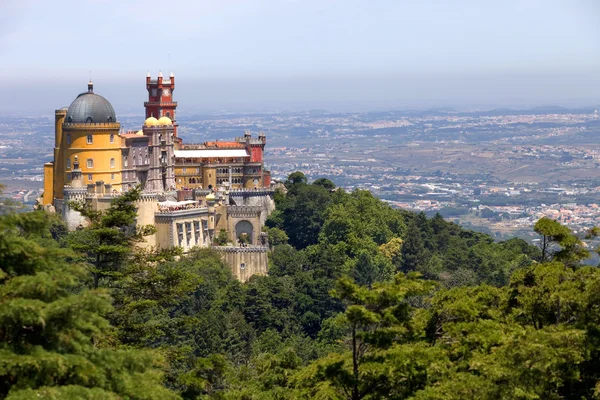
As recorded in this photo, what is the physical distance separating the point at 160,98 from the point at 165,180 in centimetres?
987

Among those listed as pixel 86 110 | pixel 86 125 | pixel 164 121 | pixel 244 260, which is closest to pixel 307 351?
pixel 244 260

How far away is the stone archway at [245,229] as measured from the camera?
7325 cm

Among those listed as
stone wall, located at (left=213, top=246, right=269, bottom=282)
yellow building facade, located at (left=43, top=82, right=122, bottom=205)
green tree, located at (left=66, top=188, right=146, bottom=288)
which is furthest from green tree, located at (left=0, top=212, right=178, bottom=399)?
yellow building facade, located at (left=43, top=82, right=122, bottom=205)

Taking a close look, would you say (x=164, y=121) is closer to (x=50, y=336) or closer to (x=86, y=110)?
(x=86, y=110)

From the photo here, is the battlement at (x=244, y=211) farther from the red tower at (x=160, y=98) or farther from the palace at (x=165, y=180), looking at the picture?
the red tower at (x=160, y=98)

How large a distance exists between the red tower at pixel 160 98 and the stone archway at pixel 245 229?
47.8ft

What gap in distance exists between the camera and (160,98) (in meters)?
84.5

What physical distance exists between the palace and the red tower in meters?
3.69

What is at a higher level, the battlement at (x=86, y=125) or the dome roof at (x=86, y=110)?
the dome roof at (x=86, y=110)

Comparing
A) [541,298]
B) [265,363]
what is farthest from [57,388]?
[265,363]

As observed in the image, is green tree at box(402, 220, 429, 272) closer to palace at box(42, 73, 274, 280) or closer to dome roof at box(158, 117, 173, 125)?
palace at box(42, 73, 274, 280)

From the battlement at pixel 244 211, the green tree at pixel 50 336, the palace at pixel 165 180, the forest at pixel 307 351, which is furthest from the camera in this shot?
the battlement at pixel 244 211

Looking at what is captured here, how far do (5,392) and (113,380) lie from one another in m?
1.94

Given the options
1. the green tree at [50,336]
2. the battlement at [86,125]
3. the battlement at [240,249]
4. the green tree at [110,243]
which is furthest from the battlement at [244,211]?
the green tree at [50,336]
